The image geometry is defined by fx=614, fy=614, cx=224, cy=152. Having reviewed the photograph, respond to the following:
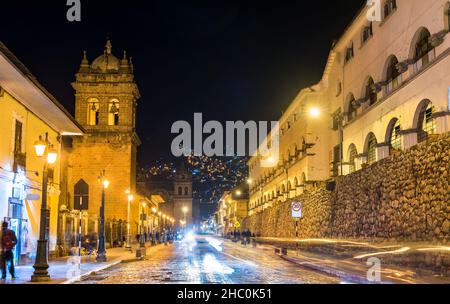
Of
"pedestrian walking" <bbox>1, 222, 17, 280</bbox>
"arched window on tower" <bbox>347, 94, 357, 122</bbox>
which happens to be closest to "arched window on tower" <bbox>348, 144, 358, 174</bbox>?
"arched window on tower" <bbox>347, 94, 357, 122</bbox>

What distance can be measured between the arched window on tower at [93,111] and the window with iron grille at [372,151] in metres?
38.7

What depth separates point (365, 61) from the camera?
3194 cm

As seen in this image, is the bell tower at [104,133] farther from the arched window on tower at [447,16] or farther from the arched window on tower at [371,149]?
the arched window on tower at [447,16]

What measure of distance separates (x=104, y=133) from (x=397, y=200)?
44905 mm

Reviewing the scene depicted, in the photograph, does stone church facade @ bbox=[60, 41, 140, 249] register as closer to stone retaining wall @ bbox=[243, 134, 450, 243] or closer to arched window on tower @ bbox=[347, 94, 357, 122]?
stone retaining wall @ bbox=[243, 134, 450, 243]

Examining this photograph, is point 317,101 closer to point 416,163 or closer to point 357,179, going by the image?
point 357,179

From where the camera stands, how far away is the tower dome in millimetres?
65625

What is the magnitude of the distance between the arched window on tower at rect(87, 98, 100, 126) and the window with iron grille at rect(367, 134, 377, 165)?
38689 millimetres

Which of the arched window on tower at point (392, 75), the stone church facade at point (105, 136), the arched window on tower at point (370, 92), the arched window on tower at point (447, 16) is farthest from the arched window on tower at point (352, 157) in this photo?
the stone church facade at point (105, 136)
